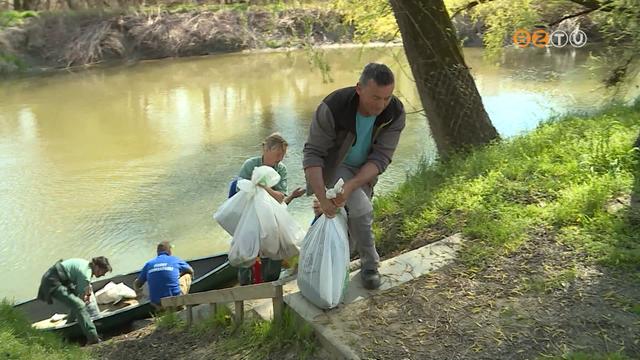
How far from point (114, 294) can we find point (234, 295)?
336cm

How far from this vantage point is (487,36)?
8.27 metres

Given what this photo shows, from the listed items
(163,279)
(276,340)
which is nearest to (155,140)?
(163,279)

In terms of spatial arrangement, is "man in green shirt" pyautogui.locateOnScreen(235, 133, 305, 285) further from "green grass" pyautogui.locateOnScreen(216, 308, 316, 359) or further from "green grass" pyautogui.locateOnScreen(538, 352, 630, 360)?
"green grass" pyautogui.locateOnScreen(538, 352, 630, 360)

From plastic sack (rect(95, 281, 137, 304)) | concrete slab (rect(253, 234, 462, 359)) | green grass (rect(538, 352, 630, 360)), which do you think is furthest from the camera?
plastic sack (rect(95, 281, 137, 304))

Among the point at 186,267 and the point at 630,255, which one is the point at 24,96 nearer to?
the point at 186,267

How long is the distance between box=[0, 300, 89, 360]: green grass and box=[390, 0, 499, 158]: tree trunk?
12.8ft

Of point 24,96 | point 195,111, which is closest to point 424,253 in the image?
point 195,111

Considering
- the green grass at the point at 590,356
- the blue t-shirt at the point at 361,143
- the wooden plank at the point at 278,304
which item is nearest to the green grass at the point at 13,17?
the blue t-shirt at the point at 361,143

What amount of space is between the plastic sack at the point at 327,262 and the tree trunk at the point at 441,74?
3031 mm

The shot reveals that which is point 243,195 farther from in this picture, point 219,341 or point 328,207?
point 328,207

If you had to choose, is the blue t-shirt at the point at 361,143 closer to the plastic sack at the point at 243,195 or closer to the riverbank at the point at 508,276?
the riverbank at the point at 508,276

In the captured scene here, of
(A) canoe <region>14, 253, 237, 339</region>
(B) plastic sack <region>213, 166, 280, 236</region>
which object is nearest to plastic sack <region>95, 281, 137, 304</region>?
(A) canoe <region>14, 253, 237, 339</region>

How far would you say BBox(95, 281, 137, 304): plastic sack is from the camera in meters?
6.44

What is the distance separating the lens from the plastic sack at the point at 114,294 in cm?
644
